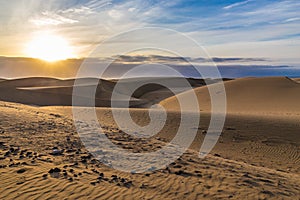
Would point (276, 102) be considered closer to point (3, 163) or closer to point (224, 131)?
point (224, 131)

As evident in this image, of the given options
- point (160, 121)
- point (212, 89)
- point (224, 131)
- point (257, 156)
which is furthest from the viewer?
point (212, 89)

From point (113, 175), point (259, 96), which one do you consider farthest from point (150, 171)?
point (259, 96)

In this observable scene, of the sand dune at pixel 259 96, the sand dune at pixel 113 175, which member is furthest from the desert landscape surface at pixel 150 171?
the sand dune at pixel 259 96

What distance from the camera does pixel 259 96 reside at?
95.7 feet

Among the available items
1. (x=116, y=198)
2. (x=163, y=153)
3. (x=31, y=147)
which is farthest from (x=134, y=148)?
(x=116, y=198)

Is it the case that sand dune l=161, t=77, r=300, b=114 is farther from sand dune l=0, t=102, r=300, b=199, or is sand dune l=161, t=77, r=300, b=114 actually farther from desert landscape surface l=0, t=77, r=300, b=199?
sand dune l=0, t=102, r=300, b=199

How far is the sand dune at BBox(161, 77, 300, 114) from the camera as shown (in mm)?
25030

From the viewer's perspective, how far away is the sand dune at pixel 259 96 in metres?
25.0

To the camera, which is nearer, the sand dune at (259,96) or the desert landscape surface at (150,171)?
the desert landscape surface at (150,171)

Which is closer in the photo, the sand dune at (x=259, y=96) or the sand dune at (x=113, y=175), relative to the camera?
the sand dune at (x=113, y=175)

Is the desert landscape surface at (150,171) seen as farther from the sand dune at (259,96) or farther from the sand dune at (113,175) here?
the sand dune at (259,96)

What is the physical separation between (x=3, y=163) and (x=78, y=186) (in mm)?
2323

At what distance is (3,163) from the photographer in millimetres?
6879

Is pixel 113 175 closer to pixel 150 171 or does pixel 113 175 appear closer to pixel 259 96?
pixel 150 171
